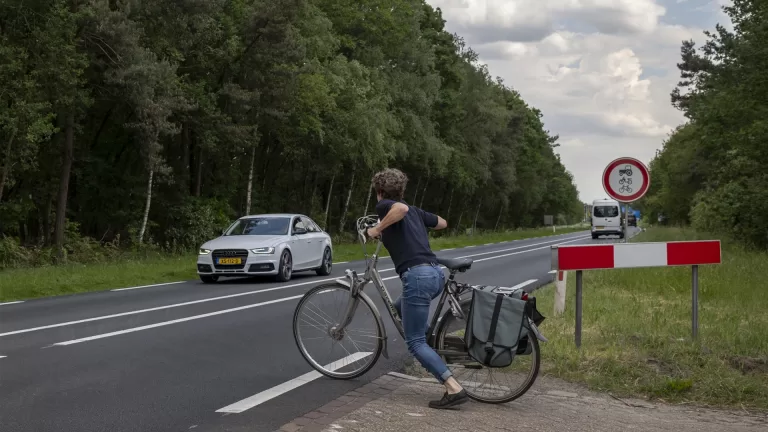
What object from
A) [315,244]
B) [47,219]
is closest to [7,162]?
[47,219]

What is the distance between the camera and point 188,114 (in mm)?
33812

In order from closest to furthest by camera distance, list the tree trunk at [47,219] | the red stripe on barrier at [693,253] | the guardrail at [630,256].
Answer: the guardrail at [630,256], the red stripe on barrier at [693,253], the tree trunk at [47,219]

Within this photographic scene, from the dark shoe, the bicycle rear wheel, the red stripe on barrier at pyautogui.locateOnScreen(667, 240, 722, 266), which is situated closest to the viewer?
the dark shoe

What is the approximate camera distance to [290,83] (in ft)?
117

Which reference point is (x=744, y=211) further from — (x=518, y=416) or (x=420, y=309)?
(x=518, y=416)

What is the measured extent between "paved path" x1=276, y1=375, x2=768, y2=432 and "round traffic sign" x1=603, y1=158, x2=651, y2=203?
4.99 m

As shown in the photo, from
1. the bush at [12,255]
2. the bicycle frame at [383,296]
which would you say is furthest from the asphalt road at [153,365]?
the bush at [12,255]

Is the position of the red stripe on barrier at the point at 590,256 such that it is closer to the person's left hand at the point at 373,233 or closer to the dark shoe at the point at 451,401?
the person's left hand at the point at 373,233

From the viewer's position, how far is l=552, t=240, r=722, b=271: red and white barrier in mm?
9062

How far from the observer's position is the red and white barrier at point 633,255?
9.06 metres

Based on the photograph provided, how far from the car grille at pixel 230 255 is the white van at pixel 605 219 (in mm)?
46879

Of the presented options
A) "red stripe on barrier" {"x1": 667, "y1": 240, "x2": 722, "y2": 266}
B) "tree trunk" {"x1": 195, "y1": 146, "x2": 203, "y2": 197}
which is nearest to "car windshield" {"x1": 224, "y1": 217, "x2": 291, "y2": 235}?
"red stripe on barrier" {"x1": 667, "y1": 240, "x2": 722, "y2": 266}

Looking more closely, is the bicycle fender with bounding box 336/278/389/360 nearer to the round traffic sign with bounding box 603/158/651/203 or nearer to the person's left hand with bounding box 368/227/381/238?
the person's left hand with bounding box 368/227/381/238

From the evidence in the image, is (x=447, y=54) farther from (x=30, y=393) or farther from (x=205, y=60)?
(x=30, y=393)
